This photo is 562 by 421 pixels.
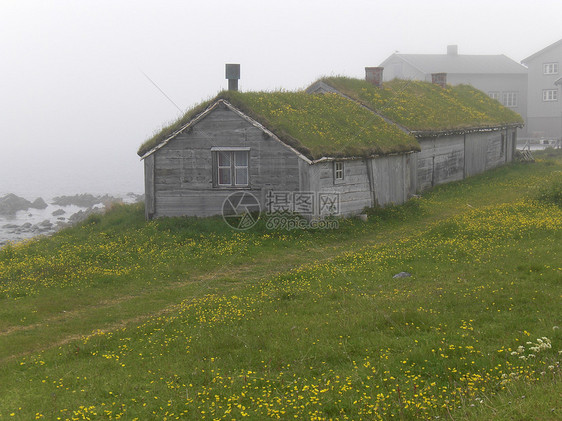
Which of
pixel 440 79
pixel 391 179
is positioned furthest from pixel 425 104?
pixel 391 179

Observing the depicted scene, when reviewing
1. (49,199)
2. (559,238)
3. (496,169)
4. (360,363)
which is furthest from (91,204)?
(360,363)

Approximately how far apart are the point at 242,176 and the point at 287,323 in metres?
12.1

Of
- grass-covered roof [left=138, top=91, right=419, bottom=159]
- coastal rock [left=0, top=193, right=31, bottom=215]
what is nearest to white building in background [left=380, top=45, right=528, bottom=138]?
coastal rock [left=0, top=193, right=31, bottom=215]

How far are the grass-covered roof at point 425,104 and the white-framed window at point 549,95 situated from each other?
25.0 metres

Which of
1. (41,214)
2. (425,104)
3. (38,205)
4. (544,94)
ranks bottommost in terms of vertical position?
(41,214)

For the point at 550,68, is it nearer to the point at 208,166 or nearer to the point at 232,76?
the point at 232,76

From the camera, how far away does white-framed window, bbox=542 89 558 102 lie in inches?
2589

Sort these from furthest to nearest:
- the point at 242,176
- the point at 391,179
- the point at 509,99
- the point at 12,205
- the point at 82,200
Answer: the point at 509,99 < the point at 82,200 < the point at 12,205 < the point at 391,179 < the point at 242,176

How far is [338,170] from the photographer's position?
73.5 feet

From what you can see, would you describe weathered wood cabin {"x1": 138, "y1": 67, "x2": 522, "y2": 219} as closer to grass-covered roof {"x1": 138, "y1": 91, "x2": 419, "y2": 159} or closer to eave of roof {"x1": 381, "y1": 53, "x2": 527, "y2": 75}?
grass-covered roof {"x1": 138, "y1": 91, "x2": 419, "y2": 159}

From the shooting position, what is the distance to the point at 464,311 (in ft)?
34.3

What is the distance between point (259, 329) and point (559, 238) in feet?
33.1

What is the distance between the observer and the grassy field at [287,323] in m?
7.55

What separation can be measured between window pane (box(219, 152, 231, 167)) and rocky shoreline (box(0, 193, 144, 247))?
18.4 metres
